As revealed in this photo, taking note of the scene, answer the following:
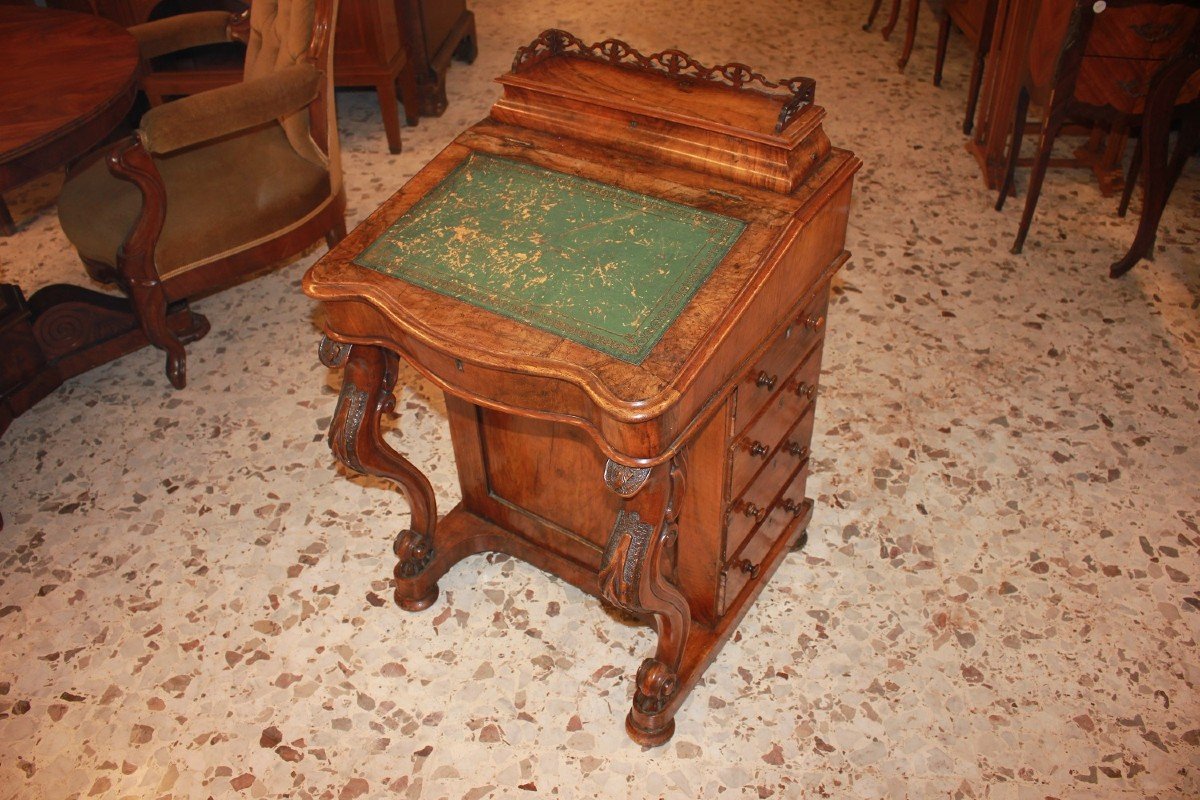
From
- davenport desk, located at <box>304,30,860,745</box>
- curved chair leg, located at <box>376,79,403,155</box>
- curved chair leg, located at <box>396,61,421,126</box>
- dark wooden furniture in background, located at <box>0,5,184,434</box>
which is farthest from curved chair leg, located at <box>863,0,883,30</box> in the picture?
dark wooden furniture in background, located at <box>0,5,184,434</box>

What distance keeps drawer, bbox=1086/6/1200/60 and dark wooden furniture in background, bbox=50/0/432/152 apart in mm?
2460

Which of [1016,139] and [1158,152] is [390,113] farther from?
[1158,152]

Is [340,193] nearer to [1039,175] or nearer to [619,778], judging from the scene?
[619,778]

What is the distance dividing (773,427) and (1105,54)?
188 cm

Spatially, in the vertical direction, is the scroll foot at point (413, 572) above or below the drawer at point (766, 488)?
below

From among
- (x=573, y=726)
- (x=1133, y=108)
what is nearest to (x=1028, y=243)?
(x=1133, y=108)

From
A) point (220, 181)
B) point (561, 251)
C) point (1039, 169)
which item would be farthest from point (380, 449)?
point (1039, 169)

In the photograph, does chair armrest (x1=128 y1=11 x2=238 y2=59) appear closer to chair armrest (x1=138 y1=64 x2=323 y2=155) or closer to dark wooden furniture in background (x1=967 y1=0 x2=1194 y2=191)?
chair armrest (x1=138 y1=64 x2=323 y2=155)

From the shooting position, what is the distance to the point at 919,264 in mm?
3457

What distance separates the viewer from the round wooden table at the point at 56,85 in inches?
94.5

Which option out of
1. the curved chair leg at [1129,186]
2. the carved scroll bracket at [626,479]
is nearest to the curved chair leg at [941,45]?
the curved chair leg at [1129,186]

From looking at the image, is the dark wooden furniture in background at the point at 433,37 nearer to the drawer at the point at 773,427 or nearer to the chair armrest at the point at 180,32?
the chair armrest at the point at 180,32

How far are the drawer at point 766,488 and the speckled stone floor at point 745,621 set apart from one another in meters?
0.30

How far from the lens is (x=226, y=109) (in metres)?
2.65
